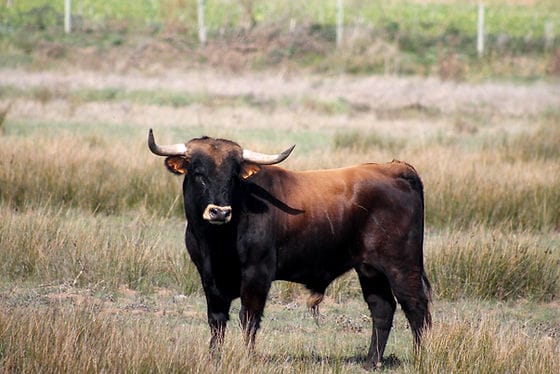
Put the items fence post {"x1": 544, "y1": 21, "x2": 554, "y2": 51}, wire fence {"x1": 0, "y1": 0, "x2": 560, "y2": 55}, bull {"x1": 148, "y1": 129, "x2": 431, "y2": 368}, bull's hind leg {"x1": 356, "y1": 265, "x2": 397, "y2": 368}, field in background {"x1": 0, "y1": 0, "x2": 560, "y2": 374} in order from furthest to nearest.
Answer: fence post {"x1": 544, "y1": 21, "x2": 554, "y2": 51}
wire fence {"x1": 0, "y1": 0, "x2": 560, "y2": 55}
bull's hind leg {"x1": 356, "y1": 265, "x2": 397, "y2": 368}
bull {"x1": 148, "y1": 129, "x2": 431, "y2": 368}
field in background {"x1": 0, "y1": 0, "x2": 560, "y2": 374}

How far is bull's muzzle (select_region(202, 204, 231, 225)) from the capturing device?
7.18m

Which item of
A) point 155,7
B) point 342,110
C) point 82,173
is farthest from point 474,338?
point 155,7

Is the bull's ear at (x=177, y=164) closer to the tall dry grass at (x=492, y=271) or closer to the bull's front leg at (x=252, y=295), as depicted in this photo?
the bull's front leg at (x=252, y=295)

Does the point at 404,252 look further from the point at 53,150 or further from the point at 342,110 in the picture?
the point at 342,110

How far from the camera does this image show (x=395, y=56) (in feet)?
110

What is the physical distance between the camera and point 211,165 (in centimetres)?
759

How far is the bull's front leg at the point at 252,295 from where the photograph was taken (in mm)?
7578

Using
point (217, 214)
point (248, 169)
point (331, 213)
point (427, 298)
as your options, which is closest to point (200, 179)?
point (248, 169)

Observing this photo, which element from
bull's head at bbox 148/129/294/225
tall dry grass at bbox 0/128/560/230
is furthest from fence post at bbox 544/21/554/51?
bull's head at bbox 148/129/294/225

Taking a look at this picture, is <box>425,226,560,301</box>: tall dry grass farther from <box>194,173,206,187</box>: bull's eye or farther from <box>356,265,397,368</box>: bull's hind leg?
<box>194,173,206,187</box>: bull's eye

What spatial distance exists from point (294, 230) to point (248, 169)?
587mm

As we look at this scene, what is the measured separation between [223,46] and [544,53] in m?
11.5

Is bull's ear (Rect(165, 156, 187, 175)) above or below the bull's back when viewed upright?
above

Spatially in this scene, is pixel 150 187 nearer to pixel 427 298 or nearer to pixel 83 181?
pixel 83 181
